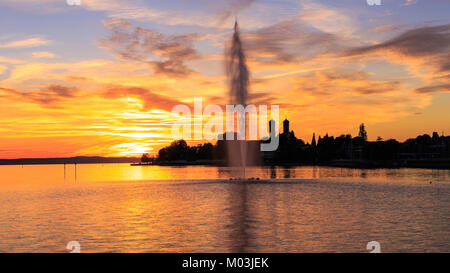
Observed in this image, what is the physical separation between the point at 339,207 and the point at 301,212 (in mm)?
5454
